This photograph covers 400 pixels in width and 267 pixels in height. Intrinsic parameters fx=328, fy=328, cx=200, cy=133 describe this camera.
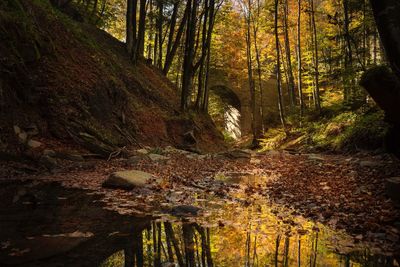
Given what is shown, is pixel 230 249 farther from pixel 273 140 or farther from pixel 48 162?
pixel 273 140

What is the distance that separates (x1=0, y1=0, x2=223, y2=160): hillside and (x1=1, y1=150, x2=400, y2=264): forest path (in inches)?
51.1

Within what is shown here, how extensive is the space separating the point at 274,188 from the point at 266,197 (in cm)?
92

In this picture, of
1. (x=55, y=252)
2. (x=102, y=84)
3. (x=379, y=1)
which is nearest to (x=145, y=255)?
(x=55, y=252)

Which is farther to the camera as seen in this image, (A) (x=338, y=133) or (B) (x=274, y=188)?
(A) (x=338, y=133)

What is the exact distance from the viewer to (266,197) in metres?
6.55

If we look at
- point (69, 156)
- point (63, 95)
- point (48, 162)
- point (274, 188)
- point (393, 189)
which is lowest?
point (274, 188)

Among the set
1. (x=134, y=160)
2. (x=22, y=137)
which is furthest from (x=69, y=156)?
(x=134, y=160)

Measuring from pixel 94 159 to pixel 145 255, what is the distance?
6.92 m

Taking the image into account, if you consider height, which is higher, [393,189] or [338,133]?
[338,133]

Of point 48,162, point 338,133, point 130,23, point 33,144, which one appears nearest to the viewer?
point 48,162

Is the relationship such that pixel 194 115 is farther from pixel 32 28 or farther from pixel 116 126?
pixel 32 28

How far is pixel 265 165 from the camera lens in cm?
1223

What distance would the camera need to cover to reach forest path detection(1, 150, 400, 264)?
451 centimetres

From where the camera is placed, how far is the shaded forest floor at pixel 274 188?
4.60m
